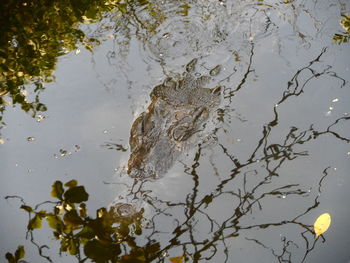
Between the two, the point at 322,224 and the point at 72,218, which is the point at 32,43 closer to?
the point at 72,218

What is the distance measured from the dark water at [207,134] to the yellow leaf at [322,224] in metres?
0.02

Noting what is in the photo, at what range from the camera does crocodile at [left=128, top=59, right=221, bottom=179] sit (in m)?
1.58

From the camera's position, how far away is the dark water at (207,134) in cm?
145

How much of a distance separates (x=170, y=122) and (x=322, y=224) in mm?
788

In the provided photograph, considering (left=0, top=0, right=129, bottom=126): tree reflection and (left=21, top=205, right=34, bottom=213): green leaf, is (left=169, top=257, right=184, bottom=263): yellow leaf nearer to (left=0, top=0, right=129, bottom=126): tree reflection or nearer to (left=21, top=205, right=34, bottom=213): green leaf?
(left=21, top=205, right=34, bottom=213): green leaf

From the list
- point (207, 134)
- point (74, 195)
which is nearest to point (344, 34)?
point (207, 134)

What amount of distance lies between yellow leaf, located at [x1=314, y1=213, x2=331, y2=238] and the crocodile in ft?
2.03

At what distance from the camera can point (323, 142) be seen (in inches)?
63.2

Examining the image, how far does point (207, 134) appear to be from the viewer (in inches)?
63.7

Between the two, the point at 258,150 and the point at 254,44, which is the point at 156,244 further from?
the point at 254,44

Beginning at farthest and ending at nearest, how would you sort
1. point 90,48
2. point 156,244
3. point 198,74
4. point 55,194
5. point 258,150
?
point 90,48, point 198,74, point 258,150, point 156,244, point 55,194

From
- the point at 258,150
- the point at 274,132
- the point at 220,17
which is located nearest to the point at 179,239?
the point at 258,150

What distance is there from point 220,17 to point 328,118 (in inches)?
31.7

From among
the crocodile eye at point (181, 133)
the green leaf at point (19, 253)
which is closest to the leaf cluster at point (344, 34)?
the crocodile eye at point (181, 133)
